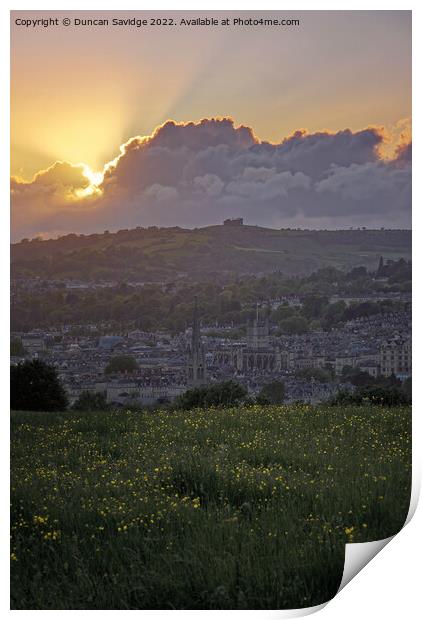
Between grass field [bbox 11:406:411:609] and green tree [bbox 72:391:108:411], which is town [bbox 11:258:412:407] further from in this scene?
grass field [bbox 11:406:411:609]

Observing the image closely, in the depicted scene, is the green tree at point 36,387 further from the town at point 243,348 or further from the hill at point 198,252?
the hill at point 198,252

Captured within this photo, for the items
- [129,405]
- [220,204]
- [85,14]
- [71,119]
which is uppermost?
[85,14]

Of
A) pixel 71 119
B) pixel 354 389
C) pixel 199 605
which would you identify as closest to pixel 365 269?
pixel 354 389

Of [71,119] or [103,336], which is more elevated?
[71,119]

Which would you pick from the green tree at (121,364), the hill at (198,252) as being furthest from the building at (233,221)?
the green tree at (121,364)

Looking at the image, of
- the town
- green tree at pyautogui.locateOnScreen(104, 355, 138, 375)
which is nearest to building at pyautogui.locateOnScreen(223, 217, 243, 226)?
the town

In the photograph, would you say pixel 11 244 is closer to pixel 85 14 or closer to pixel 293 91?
pixel 85 14
